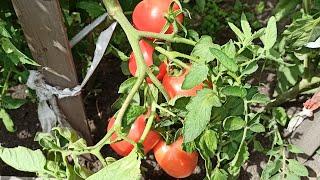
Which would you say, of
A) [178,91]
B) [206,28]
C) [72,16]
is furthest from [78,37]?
[206,28]

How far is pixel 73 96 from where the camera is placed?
1410 mm

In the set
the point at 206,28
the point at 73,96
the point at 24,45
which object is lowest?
the point at 206,28

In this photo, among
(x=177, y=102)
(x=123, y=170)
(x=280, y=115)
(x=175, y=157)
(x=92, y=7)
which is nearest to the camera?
(x=123, y=170)

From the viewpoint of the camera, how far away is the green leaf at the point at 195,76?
3.52ft

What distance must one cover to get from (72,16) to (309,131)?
76 centimetres

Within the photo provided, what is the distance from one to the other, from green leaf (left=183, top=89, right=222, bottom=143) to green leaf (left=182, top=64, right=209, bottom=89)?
36 millimetres

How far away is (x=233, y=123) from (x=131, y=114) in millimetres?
242

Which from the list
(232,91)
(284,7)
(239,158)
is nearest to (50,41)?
(232,91)

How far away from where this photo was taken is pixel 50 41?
1221 mm

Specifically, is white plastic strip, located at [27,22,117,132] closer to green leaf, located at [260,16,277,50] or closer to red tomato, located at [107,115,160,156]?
red tomato, located at [107,115,160,156]

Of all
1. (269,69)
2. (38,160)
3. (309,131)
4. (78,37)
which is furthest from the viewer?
(269,69)

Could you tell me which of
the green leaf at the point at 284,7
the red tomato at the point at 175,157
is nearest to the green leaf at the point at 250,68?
the red tomato at the point at 175,157

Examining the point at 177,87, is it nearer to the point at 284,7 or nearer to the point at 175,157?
the point at 175,157

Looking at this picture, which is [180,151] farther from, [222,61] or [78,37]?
[78,37]
